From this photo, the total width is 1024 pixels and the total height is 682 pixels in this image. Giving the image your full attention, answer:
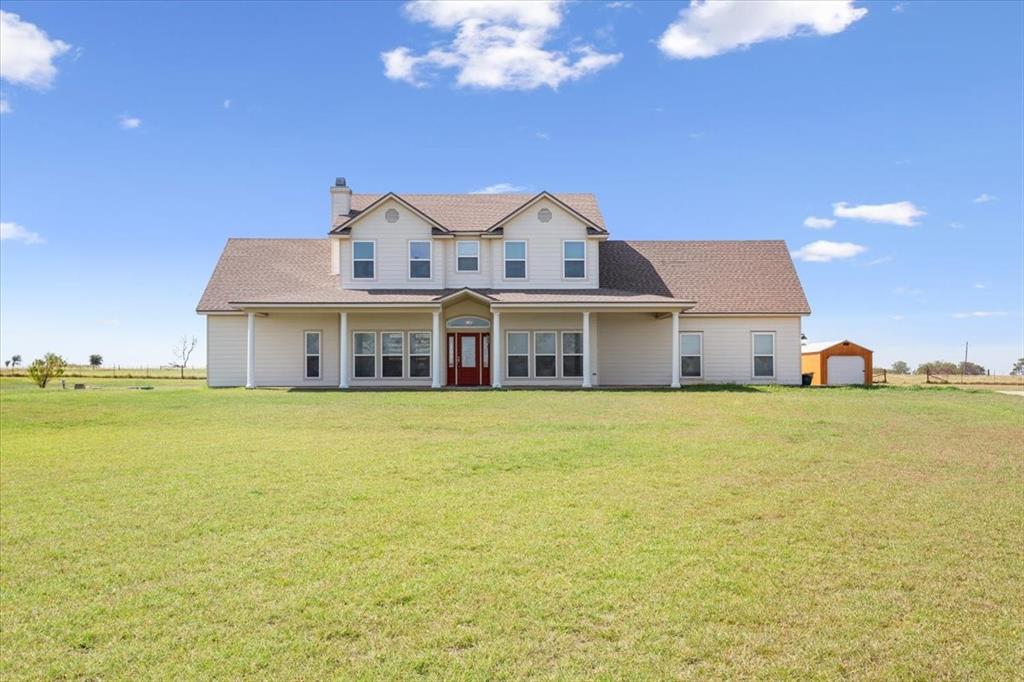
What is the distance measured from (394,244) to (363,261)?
136 cm

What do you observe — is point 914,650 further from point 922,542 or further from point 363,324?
point 363,324

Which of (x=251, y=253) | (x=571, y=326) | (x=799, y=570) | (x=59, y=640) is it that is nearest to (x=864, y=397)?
(x=571, y=326)

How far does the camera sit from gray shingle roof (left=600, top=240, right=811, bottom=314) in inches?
1164

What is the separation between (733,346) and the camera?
96.5 ft

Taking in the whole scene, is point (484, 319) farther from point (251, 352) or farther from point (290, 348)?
point (251, 352)

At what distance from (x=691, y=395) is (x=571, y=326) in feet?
22.6

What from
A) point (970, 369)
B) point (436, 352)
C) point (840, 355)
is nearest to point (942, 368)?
point (970, 369)

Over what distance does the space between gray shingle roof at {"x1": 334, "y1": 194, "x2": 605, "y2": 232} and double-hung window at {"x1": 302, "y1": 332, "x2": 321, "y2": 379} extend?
443cm

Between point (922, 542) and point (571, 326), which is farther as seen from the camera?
point (571, 326)

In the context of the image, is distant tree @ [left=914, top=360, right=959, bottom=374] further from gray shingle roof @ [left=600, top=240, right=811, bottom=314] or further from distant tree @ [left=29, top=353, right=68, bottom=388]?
distant tree @ [left=29, top=353, right=68, bottom=388]

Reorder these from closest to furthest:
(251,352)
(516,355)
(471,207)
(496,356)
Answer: (496,356)
(251,352)
(516,355)
(471,207)

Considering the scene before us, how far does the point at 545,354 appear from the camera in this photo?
28219mm

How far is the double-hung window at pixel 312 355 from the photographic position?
Answer: 2856 centimetres

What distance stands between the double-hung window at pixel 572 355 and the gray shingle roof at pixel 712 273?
9.61 feet
